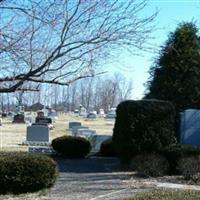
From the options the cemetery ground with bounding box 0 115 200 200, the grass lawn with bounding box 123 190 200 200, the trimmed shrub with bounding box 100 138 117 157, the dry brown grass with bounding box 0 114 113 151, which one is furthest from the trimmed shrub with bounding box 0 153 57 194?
the dry brown grass with bounding box 0 114 113 151

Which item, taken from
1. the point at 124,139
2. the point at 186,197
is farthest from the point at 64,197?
the point at 124,139

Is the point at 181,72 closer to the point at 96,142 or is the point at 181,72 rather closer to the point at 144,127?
the point at 144,127

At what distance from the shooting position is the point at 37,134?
34.2 meters

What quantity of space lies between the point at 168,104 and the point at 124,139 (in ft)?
5.89

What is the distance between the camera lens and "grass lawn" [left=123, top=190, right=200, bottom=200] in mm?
11297

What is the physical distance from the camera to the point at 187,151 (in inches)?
671

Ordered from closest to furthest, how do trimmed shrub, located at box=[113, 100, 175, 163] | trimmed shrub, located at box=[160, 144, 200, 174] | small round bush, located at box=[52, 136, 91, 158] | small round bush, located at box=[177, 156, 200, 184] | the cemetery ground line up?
the cemetery ground
small round bush, located at box=[177, 156, 200, 184]
trimmed shrub, located at box=[160, 144, 200, 174]
trimmed shrub, located at box=[113, 100, 175, 163]
small round bush, located at box=[52, 136, 91, 158]

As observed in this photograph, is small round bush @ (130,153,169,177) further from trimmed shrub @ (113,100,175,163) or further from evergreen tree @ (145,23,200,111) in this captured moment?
evergreen tree @ (145,23,200,111)

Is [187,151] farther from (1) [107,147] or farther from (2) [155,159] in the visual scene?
(1) [107,147]

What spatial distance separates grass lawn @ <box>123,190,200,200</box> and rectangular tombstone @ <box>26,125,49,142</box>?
2155cm

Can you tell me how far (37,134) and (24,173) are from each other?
2195cm

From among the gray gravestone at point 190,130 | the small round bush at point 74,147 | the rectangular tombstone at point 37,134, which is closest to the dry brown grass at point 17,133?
the rectangular tombstone at point 37,134

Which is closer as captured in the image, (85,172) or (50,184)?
(50,184)

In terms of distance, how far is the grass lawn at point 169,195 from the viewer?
37.1 ft
